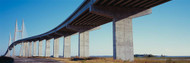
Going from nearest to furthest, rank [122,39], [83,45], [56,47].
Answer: [122,39]
[83,45]
[56,47]

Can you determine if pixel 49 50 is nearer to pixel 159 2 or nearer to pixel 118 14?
pixel 118 14

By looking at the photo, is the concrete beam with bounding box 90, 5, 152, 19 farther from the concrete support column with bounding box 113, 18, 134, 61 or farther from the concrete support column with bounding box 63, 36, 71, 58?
the concrete support column with bounding box 63, 36, 71, 58

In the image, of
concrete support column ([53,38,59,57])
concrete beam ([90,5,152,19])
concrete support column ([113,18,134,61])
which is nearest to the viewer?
concrete support column ([113,18,134,61])

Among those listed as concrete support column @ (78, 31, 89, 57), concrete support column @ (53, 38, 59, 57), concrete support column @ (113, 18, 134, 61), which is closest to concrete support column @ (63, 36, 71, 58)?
concrete support column @ (53, 38, 59, 57)

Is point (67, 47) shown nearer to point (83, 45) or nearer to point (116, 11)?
point (83, 45)

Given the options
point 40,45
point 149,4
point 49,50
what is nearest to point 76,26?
point 149,4

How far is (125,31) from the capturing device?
2639 cm

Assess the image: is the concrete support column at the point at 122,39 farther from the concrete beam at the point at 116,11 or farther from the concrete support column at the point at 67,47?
the concrete support column at the point at 67,47

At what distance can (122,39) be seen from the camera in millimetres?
26078

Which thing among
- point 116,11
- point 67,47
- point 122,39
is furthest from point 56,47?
point 122,39

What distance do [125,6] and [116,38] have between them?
15.7 ft

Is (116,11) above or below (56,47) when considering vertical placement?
above

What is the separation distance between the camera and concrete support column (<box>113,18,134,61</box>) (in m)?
25.8

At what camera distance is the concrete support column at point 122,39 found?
1014 inches
